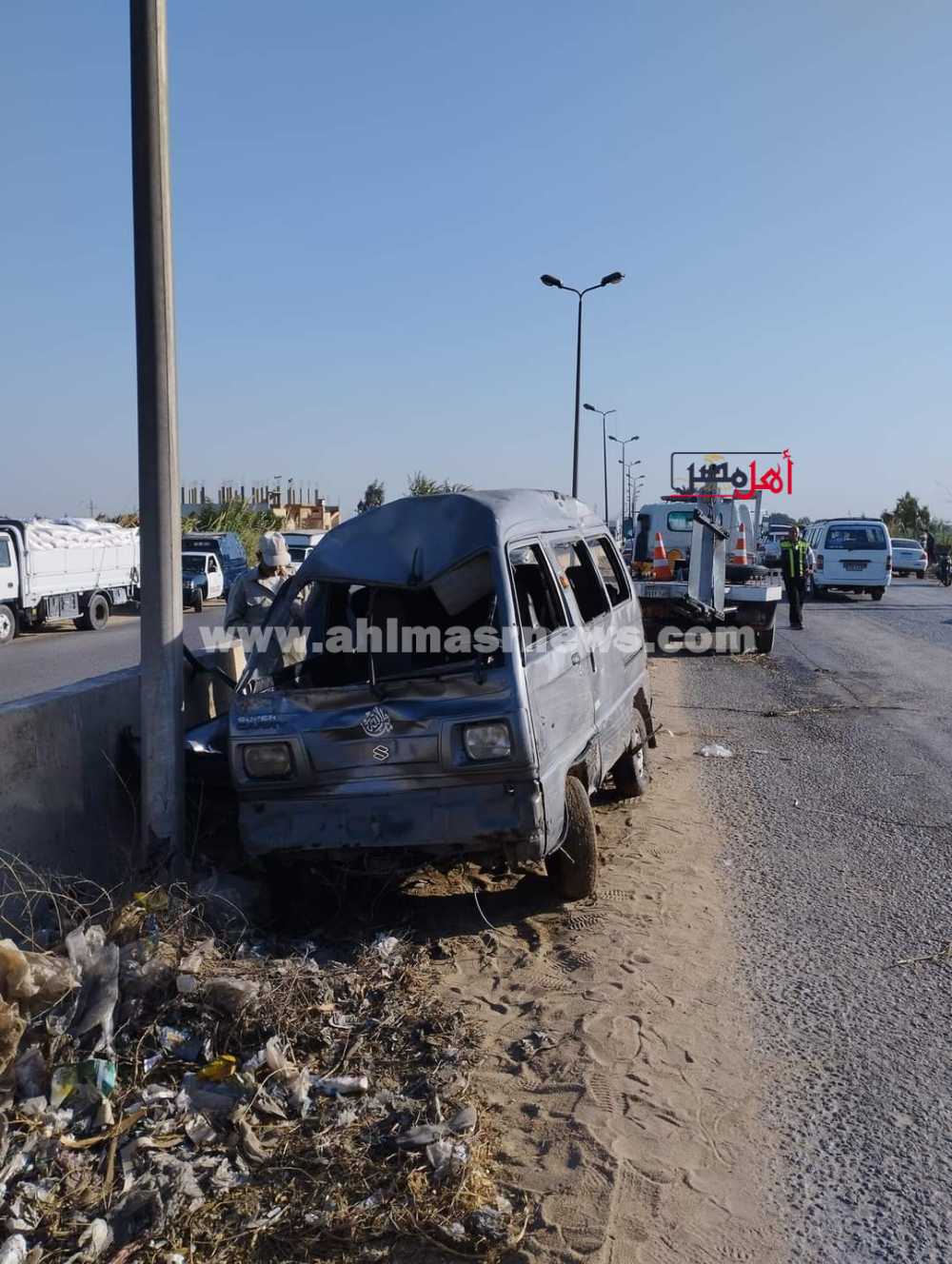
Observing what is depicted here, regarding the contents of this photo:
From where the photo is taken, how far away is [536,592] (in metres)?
6.45

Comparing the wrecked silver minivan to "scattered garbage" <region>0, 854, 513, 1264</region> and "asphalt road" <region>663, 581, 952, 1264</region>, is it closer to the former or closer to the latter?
"scattered garbage" <region>0, 854, 513, 1264</region>

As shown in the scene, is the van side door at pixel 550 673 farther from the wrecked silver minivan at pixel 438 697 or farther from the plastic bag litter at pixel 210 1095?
the plastic bag litter at pixel 210 1095

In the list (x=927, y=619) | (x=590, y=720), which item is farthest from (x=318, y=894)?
(x=927, y=619)

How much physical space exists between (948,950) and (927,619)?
19.5 metres

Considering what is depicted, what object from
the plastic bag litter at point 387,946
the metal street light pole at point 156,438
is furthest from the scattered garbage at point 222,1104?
the metal street light pole at point 156,438

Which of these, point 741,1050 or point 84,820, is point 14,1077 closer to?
point 84,820

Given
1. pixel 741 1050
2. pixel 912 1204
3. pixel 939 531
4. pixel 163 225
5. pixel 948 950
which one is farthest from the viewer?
pixel 939 531

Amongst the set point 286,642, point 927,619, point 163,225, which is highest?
point 163,225

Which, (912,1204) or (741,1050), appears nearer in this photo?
(912,1204)

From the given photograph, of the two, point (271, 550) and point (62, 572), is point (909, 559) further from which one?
point (271, 550)

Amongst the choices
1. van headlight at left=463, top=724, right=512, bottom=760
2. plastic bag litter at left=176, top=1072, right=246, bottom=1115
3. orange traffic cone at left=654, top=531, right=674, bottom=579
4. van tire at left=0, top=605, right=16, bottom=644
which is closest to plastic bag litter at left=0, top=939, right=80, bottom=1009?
plastic bag litter at left=176, top=1072, right=246, bottom=1115

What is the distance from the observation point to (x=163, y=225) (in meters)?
5.80

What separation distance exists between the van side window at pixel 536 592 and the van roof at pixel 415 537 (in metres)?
0.14

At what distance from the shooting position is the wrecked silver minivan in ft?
17.3
